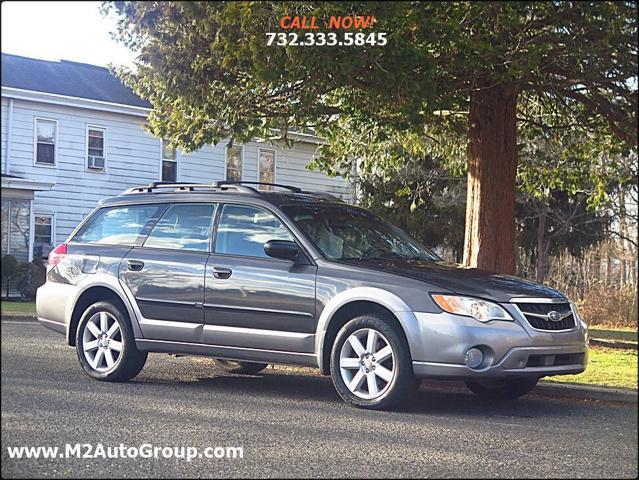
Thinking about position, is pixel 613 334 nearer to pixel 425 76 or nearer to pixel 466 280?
pixel 425 76

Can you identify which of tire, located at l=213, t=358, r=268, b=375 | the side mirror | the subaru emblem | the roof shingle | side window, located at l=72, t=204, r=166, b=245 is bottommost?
tire, located at l=213, t=358, r=268, b=375

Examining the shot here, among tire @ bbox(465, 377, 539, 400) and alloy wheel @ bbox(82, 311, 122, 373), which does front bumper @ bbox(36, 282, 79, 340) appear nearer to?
alloy wheel @ bbox(82, 311, 122, 373)

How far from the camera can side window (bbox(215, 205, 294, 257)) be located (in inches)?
328

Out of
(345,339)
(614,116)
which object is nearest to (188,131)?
(614,116)

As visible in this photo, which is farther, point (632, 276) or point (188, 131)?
point (632, 276)

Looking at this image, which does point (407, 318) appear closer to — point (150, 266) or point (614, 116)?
point (150, 266)

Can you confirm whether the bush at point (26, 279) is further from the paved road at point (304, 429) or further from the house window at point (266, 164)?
the house window at point (266, 164)

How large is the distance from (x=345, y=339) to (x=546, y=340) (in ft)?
5.03

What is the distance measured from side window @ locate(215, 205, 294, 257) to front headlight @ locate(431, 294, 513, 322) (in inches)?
65.0

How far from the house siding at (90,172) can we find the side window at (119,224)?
14790 millimetres

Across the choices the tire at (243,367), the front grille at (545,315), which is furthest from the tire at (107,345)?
the front grille at (545,315)

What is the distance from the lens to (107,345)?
882cm

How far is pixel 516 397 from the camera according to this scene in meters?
8.36

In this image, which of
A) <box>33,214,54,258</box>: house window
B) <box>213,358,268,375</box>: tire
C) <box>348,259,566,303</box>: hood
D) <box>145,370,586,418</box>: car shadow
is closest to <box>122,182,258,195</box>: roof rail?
<box>348,259,566,303</box>: hood
